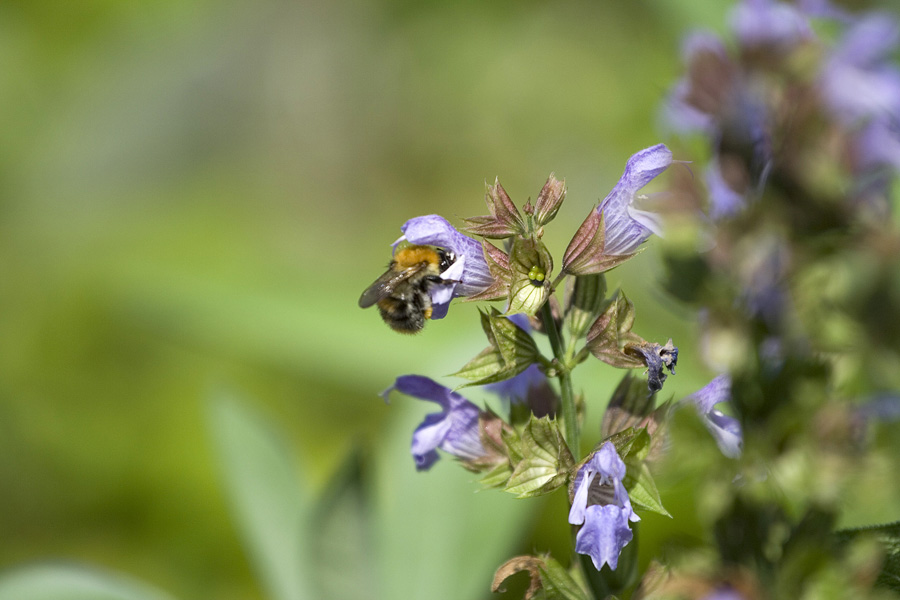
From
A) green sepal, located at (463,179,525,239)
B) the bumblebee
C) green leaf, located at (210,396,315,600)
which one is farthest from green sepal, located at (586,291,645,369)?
green leaf, located at (210,396,315,600)

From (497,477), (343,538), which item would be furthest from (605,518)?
(343,538)

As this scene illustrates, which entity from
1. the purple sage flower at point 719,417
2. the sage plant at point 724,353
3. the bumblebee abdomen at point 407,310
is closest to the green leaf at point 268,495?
the bumblebee abdomen at point 407,310

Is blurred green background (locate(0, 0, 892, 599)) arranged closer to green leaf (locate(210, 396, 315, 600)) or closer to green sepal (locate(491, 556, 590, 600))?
green leaf (locate(210, 396, 315, 600))

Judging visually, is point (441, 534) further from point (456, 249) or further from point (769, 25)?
point (769, 25)

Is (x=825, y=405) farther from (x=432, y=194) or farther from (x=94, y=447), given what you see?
(x=432, y=194)

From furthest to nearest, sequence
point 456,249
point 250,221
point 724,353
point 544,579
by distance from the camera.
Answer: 1. point 250,221
2. point 456,249
3. point 544,579
4. point 724,353

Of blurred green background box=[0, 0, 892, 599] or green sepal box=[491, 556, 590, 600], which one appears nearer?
green sepal box=[491, 556, 590, 600]
